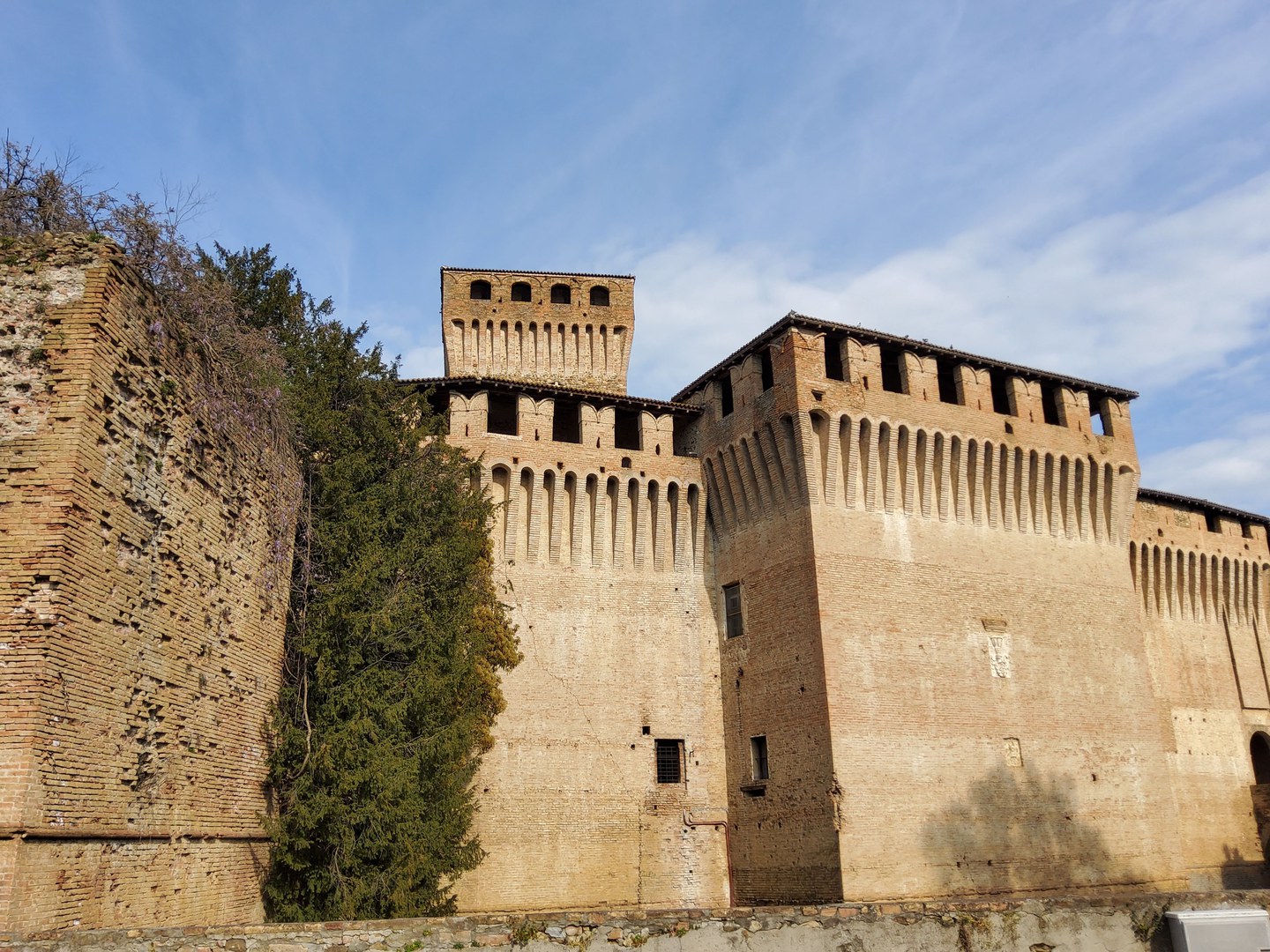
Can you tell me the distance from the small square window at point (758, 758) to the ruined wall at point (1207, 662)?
1043 cm

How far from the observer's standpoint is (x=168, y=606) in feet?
33.4

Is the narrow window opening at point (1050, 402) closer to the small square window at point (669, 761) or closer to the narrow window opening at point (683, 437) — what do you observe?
the narrow window opening at point (683, 437)

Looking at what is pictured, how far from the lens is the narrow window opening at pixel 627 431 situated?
821 inches

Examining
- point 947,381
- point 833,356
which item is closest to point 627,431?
point 833,356

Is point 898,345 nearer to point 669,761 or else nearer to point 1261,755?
point 669,761

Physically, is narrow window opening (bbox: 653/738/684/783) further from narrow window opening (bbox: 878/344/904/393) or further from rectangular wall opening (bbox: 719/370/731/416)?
narrow window opening (bbox: 878/344/904/393)

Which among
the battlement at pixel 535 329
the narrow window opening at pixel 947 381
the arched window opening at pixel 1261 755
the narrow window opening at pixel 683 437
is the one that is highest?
the battlement at pixel 535 329

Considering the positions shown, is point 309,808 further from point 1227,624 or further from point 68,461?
point 1227,624

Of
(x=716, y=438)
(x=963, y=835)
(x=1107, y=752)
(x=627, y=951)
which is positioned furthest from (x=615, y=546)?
(x=627, y=951)

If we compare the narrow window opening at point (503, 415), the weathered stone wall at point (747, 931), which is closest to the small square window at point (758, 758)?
the narrow window opening at point (503, 415)

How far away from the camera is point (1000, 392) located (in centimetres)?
2053

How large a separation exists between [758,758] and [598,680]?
324 centimetres

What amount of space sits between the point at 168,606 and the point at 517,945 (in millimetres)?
5133

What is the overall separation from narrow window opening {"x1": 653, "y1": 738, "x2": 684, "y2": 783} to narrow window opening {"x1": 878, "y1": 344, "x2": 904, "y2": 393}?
7.98 meters
